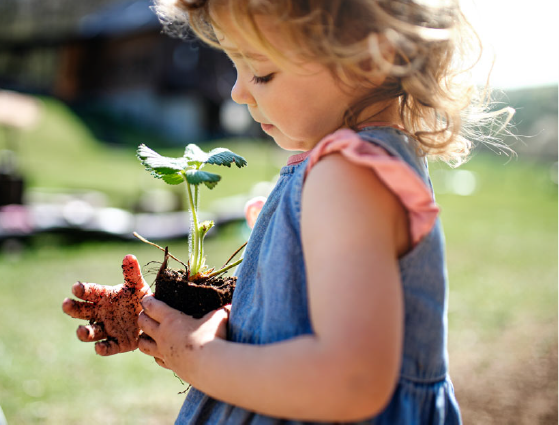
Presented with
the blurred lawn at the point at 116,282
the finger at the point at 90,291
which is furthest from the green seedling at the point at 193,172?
the blurred lawn at the point at 116,282

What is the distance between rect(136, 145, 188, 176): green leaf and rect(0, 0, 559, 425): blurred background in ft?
2.66

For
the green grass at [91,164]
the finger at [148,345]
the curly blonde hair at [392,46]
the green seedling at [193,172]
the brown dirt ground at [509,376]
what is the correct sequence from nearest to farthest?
the curly blonde hair at [392,46], the green seedling at [193,172], the finger at [148,345], the brown dirt ground at [509,376], the green grass at [91,164]

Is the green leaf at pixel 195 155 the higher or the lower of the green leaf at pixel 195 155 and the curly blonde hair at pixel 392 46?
the lower

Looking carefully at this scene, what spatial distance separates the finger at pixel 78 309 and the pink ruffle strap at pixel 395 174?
788mm

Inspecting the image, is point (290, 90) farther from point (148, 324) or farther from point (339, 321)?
point (148, 324)

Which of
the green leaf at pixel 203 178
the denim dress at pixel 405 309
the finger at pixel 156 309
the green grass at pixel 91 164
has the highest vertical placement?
the green leaf at pixel 203 178

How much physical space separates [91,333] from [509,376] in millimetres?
3869

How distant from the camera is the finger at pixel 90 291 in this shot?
140cm

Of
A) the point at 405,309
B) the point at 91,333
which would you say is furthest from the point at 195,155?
the point at 405,309

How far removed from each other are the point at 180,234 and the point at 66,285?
280cm

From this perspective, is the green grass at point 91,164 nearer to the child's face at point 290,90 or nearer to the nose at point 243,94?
the nose at point 243,94

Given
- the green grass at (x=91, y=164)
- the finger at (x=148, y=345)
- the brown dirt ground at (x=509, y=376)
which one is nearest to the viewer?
the finger at (x=148, y=345)

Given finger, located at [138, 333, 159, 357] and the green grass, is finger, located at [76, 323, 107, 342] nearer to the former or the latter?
finger, located at [138, 333, 159, 357]

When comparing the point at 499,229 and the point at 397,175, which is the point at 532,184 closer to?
the point at 499,229
